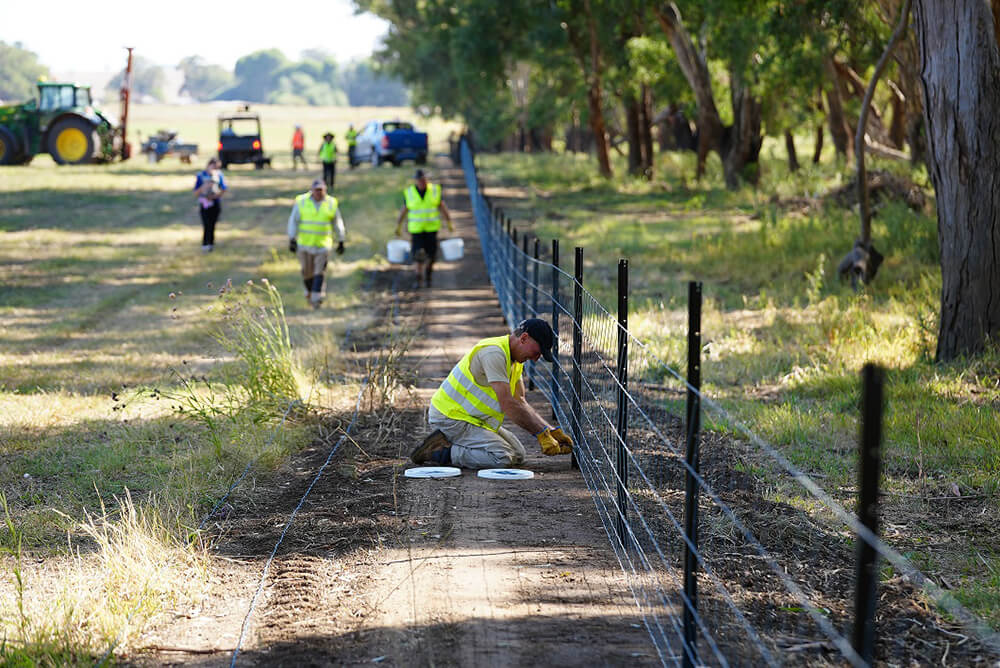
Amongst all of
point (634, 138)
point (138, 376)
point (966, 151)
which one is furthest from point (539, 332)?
point (634, 138)

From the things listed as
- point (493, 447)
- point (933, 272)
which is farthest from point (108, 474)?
point (933, 272)

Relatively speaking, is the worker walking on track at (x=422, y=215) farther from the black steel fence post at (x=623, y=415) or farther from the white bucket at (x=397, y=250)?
the black steel fence post at (x=623, y=415)

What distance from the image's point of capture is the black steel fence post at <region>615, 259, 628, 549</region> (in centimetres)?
618

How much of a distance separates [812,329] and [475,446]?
5632 millimetres

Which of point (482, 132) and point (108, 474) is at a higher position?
point (482, 132)

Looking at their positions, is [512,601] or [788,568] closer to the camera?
[512,601]

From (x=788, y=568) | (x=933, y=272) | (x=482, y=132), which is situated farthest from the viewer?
(x=482, y=132)

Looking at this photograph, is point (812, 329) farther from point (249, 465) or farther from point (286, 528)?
point (286, 528)

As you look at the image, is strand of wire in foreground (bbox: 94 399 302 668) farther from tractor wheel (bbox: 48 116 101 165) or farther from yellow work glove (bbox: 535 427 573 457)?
tractor wheel (bbox: 48 116 101 165)

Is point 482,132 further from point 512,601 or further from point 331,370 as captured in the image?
point 512,601

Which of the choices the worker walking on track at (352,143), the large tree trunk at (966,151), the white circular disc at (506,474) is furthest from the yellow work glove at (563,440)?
the worker walking on track at (352,143)

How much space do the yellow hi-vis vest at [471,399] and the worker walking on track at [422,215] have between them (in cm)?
882

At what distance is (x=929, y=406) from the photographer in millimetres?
9070

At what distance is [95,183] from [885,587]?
33.8m
